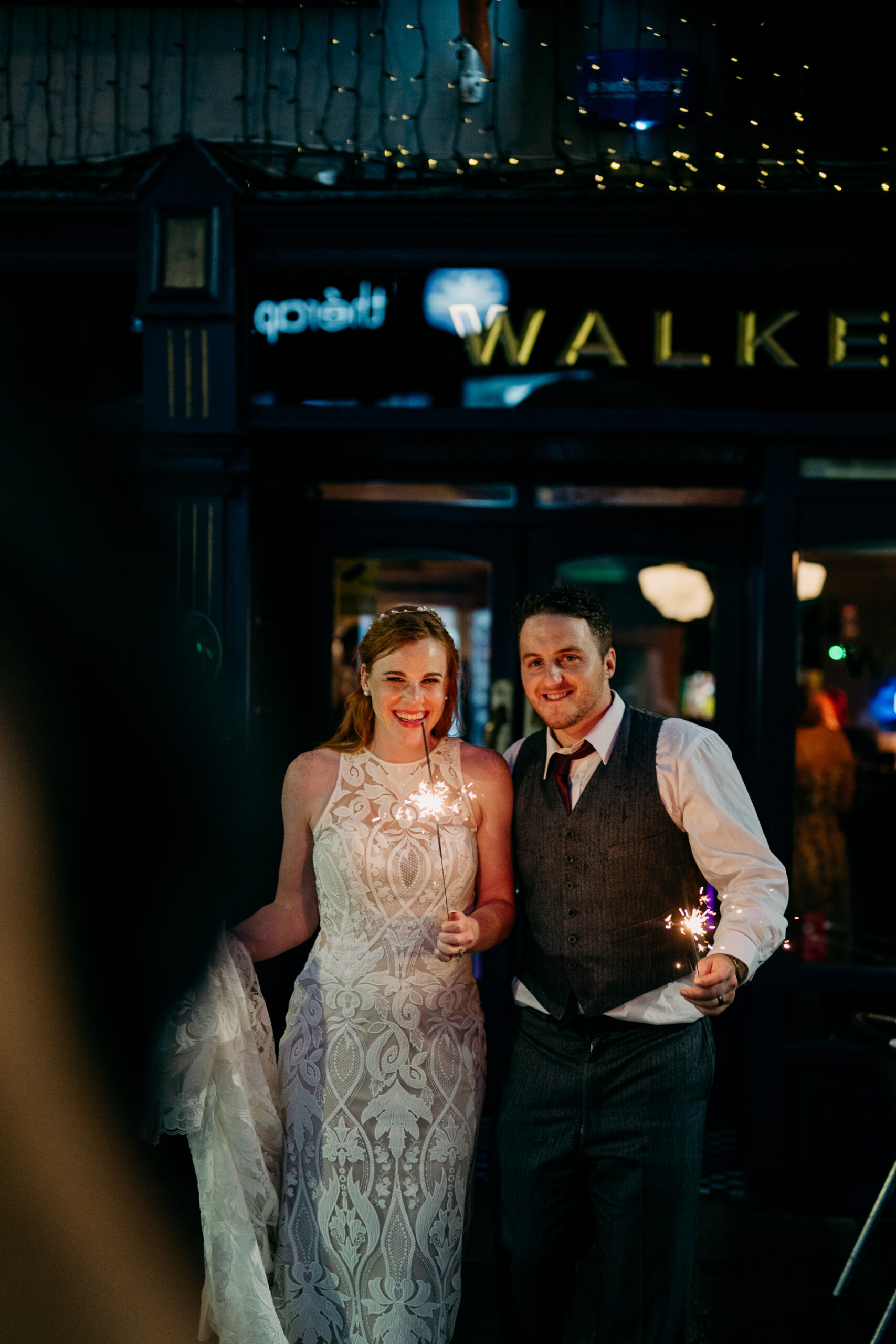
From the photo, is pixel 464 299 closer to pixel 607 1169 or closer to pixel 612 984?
pixel 612 984

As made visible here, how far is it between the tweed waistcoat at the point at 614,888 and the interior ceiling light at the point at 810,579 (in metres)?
2.08

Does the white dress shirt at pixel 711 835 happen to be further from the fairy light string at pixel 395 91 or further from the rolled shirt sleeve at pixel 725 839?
the fairy light string at pixel 395 91

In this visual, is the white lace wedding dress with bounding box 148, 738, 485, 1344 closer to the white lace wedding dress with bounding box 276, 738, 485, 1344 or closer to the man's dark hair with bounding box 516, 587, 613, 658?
the white lace wedding dress with bounding box 276, 738, 485, 1344

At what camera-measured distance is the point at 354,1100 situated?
2.65 meters

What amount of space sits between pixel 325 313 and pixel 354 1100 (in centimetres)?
301

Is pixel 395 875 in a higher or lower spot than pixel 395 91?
lower

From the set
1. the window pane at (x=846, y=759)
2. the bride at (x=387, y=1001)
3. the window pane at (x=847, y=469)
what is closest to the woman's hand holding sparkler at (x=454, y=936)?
the bride at (x=387, y=1001)

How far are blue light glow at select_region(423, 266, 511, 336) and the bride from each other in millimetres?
1858

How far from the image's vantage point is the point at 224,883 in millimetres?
1348

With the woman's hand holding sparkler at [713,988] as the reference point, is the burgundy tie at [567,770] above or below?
above

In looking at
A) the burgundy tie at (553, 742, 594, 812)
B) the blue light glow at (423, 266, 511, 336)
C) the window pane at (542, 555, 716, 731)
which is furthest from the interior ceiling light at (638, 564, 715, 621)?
the burgundy tie at (553, 742, 594, 812)

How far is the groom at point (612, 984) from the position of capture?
2.41 m

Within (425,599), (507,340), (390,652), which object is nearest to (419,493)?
(425,599)

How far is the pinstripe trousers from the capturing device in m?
2.41
